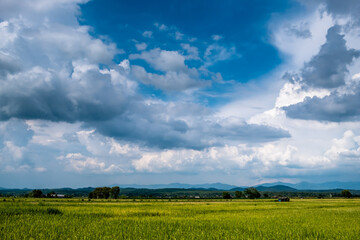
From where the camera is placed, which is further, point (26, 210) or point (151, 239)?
point (26, 210)

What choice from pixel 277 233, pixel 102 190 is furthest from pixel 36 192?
pixel 277 233

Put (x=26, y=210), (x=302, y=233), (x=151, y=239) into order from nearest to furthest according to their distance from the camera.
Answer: (x=151, y=239) → (x=302, y=233) → (x=26, y=210)

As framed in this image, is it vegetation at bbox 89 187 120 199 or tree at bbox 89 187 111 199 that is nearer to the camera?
tree at bbox 89 187 111 199

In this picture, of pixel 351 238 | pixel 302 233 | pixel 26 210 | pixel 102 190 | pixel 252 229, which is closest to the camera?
pixel 351 238

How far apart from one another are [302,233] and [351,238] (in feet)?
8.81

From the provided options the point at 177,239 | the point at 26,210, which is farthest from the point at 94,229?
the point at 26,210

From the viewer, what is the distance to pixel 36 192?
13638 cm

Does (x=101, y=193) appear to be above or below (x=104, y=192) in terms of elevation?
below

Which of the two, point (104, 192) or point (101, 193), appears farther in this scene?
point (104, 192)

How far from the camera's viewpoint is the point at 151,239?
14.2 metres

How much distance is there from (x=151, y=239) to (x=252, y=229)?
309 inches

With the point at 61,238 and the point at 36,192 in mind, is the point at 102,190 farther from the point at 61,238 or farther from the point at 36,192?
the point at 61,238

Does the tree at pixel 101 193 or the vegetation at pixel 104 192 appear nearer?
the tree at pixel 101 193

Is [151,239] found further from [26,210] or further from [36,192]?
[36,192]
